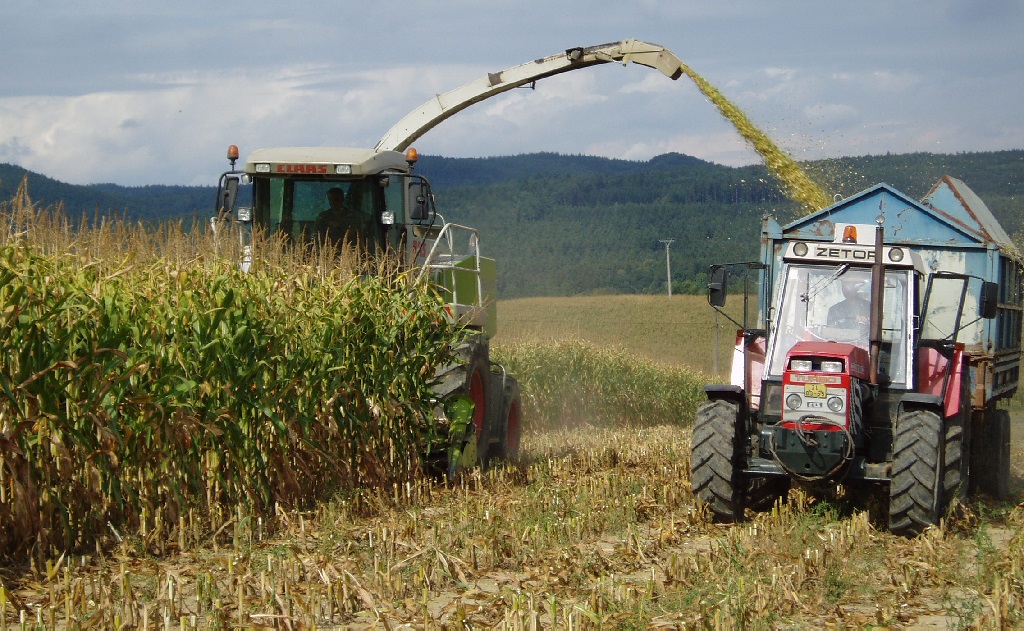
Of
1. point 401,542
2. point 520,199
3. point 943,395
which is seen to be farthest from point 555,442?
point 520,199

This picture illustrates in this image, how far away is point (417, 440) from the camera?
8203mm

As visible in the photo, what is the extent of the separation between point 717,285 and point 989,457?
3.18m

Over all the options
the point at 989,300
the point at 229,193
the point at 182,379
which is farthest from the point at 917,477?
the point at 229,193

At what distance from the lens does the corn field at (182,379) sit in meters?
5.46

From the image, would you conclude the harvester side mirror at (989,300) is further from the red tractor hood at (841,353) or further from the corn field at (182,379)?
the corn field at (182,379)

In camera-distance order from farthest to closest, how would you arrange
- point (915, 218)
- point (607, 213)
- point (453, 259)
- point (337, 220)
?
point (607, 213)
point (453, 259)
point (915, 218)
point (337, 220)

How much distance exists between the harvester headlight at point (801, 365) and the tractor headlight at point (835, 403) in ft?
0.86

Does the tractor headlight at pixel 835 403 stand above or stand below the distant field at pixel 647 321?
above

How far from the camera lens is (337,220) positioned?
9516mm

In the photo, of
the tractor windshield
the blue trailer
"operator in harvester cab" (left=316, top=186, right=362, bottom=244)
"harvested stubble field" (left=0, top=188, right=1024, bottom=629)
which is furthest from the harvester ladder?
the tractor windshield

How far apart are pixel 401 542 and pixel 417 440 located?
8.01 feet

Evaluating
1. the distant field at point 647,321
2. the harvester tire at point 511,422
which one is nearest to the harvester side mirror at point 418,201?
the harvester tire at point 511,422

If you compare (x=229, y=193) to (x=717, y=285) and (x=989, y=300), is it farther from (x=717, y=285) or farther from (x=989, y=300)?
(x=989, y=300)

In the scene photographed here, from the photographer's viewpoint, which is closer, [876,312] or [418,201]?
[876,312]
